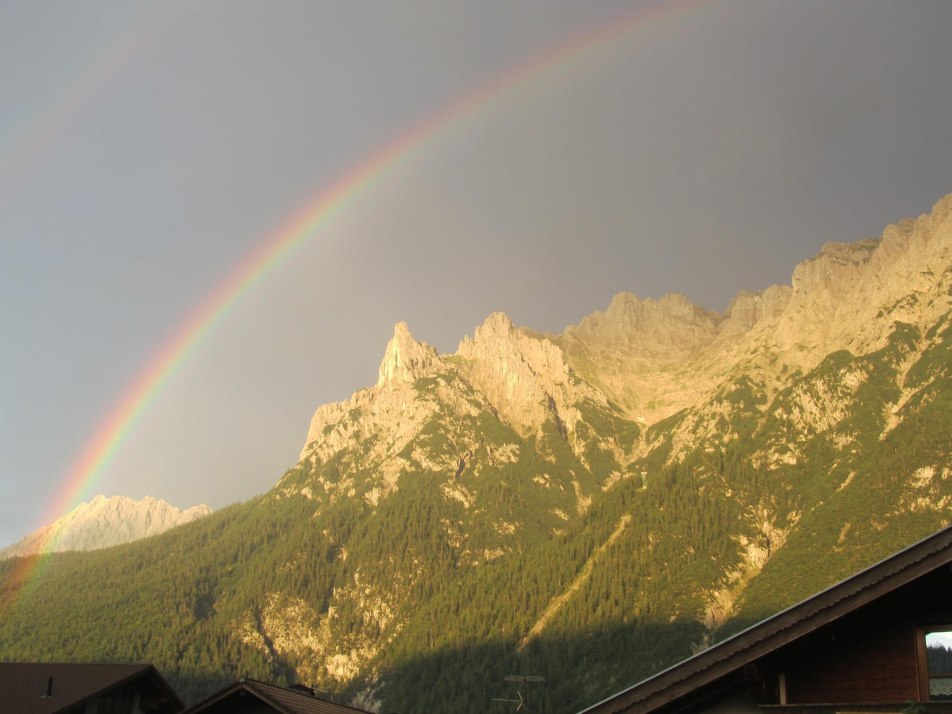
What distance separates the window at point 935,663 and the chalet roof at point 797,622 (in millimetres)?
1069

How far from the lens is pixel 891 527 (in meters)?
197

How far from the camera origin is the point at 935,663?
13227mm

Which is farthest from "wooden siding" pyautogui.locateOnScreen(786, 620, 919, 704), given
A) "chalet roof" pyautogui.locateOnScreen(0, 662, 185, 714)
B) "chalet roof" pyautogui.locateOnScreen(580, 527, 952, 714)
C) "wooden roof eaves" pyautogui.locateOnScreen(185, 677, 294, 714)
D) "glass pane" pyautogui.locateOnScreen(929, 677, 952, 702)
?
"chalet roof" pyautogui.locateOnScreen(0, 662, 185, 714)

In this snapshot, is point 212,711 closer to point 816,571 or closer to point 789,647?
point 789,647

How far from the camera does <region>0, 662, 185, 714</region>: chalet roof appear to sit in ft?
128

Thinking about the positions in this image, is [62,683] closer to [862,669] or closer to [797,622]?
[797,622]

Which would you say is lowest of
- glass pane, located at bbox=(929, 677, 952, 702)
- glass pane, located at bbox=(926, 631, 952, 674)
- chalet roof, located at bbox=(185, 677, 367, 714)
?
chalet roof, located at bbox=(185, 677, 367, 714)

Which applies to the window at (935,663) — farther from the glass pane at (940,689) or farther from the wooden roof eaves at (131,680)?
the wooden roof eaves at (131,680)

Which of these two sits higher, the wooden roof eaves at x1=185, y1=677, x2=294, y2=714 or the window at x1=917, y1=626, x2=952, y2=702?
the window at x1=917, y1=626, x2=952, y2=702

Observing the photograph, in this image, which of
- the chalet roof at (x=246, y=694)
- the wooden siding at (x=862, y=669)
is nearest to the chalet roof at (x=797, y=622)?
the wooden siding at (x=862, y=669)

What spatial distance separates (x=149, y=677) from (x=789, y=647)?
39644 millimetres

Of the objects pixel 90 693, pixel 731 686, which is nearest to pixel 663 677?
pixel 731 686

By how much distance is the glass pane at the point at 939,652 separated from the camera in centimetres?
1315

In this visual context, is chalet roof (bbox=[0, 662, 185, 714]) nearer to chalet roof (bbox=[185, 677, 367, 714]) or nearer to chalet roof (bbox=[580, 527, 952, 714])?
chalet roof (bbox=[185, 677, 367, 714])
